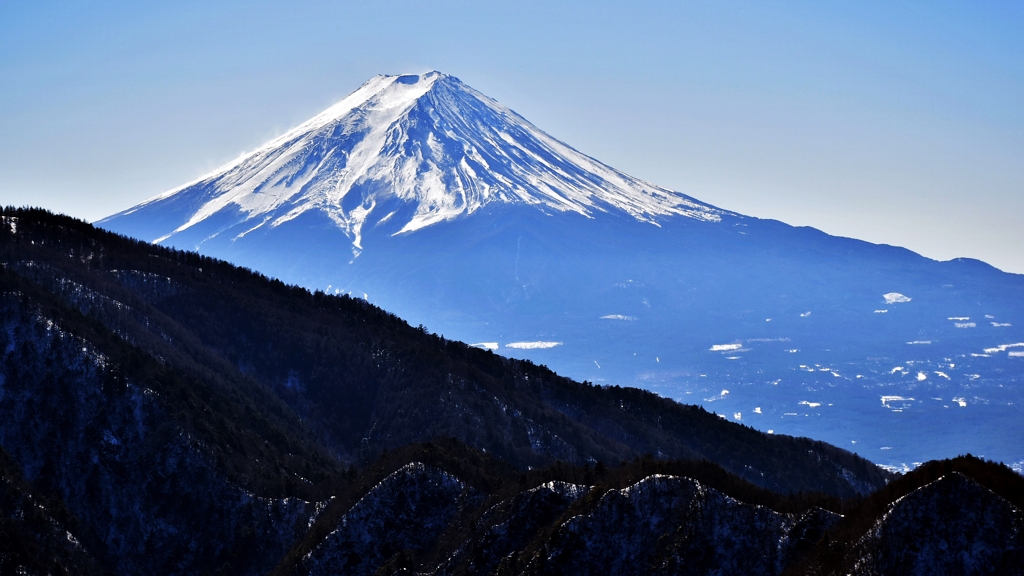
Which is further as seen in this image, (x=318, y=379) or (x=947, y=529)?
(x=318, y=379)

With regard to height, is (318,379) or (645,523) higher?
(318,379)

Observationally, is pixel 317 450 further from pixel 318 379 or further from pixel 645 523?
pixel 645 523

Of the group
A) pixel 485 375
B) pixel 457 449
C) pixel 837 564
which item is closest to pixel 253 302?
pixel 485 375

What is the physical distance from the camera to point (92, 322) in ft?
314

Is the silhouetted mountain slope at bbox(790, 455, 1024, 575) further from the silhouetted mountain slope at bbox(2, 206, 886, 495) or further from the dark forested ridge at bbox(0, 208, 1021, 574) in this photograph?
the silhouetted mountain slope at bbox(2, 206, 886, 495)

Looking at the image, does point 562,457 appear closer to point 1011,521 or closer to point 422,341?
point 422,341

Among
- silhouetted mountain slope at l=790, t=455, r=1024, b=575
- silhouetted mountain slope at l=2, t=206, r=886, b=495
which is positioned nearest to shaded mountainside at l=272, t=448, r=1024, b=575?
silhouetted mountain slope at l=790, t=455, r=1024, b=575

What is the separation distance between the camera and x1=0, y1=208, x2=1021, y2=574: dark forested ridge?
177ft

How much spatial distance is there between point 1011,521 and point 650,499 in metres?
16.1

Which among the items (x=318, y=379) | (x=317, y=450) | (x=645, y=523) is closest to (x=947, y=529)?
(x=645, y=523)

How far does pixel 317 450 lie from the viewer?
100m

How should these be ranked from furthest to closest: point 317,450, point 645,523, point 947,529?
point 317,450 < point 645,523 < point 947,529

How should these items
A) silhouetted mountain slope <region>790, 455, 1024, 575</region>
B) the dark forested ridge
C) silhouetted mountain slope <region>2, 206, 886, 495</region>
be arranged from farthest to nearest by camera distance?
1. silhouetted mountain slope <region>2, 206, 886, 495</region>
2. the dark forested ridge
3. silhouetted mountain slope <region>790, 455, 1024, 575</region>

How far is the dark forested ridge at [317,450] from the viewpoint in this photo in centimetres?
5403
